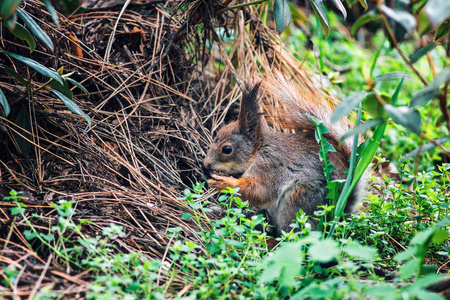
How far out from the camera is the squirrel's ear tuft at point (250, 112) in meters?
2.74

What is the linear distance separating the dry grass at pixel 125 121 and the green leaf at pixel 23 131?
0.09 feet

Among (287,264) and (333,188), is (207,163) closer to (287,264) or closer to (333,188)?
(333,188)

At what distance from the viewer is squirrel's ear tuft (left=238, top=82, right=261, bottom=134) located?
8.98ft

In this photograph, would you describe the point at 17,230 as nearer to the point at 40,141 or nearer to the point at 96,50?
the point at 40,141

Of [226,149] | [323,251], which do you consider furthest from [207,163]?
[323,251]

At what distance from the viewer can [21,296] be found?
1.41m

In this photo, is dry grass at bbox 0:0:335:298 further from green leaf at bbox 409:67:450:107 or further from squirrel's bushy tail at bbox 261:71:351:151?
green leaf at bbox 409:67:450:107

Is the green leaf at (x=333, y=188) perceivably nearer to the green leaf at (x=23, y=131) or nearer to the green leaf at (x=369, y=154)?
the green leaf at (x=369, y=154)

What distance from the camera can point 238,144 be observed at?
2852 millimetres

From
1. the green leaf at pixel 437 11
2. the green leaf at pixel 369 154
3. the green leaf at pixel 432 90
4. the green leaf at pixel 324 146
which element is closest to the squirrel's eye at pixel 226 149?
the green leaf at pixel 324 146

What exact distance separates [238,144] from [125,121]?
811 millimetres

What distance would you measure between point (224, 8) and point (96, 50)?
1.00 m

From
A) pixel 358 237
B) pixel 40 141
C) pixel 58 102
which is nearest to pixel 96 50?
pixel 58 102

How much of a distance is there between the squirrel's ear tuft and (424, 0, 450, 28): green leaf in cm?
161
